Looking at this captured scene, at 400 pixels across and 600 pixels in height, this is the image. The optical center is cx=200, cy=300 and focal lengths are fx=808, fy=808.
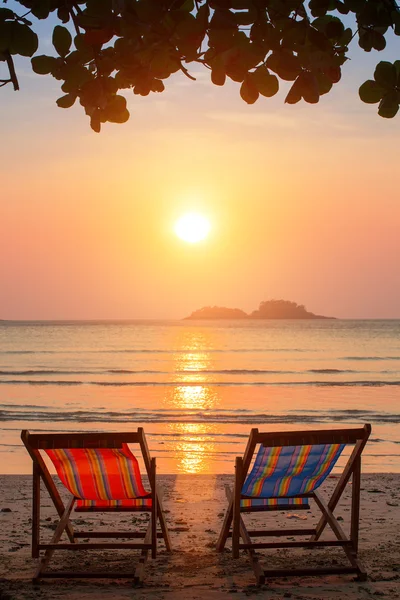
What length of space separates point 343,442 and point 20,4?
10.9 ft

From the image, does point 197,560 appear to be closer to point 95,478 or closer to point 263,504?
point 263,504

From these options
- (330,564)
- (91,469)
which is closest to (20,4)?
(91,469)

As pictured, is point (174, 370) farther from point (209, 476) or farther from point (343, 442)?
point (343, 442)

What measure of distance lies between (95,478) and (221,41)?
3.17 m

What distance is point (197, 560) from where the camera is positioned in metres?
5.48

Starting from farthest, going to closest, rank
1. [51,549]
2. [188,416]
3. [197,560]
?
1. [188,416]
2. [197,560]
3. [51,549]

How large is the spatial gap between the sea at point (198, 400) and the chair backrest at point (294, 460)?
5.93m

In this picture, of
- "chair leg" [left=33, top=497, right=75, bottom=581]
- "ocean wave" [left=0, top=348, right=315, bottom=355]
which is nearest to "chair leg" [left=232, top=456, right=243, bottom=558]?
"chair leg" [left=33, top=497, right=75, bottom=581]

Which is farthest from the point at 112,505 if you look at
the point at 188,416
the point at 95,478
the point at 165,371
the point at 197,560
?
the point at 165,371

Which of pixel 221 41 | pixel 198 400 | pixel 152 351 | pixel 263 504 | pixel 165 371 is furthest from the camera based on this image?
pixel 152 351

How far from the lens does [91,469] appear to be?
510 centimetres

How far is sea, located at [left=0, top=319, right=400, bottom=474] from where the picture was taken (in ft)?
43.7

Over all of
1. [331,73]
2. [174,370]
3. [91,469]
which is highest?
[331,73]

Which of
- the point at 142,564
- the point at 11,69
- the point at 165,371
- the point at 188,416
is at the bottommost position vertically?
the point at 165,371
